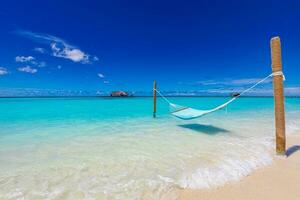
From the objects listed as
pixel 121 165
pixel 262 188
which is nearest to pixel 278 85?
pixel 262 188

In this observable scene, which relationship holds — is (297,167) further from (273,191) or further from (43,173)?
(43,173)

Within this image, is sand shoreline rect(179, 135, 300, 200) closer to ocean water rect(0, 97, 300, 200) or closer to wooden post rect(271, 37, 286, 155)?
ocean water rect(0, 97, 300, 200)

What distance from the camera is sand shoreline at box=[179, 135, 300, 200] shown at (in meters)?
2.13

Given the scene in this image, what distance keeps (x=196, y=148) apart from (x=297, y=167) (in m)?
1.79

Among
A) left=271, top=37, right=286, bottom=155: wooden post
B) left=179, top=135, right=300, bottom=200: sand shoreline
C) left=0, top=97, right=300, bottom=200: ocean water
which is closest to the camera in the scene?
left=179, top=135, right=300, bottom=200: sand shoreline

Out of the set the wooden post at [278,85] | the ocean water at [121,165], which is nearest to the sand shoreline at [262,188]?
the ocean water at [121,165]

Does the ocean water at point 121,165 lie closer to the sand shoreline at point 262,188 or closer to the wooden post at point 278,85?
the sand shoreline at point 262,188

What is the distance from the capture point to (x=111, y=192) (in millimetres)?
2271

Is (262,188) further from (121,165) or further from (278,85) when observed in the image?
(121,165)

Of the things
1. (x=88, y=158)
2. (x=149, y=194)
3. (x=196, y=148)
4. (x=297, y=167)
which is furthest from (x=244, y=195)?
(x=88, y=158)

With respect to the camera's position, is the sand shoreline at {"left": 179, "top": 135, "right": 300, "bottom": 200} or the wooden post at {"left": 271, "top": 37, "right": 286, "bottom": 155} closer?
the sand shoreline at {"left": 179, "top": 135, "right": 300, "bottom": 200}

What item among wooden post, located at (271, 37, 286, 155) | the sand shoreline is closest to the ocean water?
the sand shoreline

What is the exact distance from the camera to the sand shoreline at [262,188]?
2.13 m

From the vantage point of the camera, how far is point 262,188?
7.52 feet
